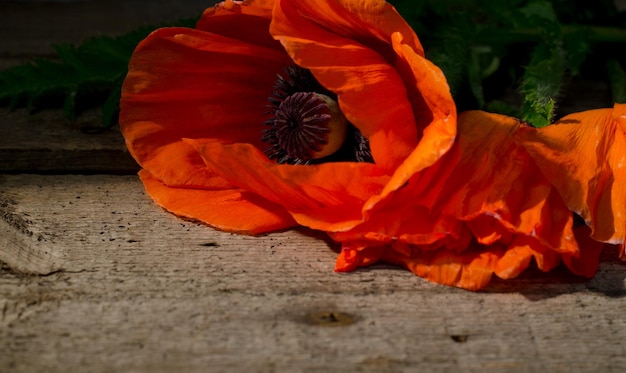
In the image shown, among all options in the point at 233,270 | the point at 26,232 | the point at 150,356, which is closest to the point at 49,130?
the point at 26,232

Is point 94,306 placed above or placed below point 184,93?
below

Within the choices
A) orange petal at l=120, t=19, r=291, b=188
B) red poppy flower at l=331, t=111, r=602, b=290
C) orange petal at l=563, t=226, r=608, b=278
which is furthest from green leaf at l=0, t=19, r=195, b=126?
orange petal at l=563, t=226, r=608, b=278

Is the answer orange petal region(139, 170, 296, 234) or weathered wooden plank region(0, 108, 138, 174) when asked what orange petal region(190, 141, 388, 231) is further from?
weathered wooden plank region(0, 108, 138, 174)

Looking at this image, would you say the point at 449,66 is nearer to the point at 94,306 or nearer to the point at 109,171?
the point at 109,171

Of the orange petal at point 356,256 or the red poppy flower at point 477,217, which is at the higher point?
the red poppy flower at point 477,217

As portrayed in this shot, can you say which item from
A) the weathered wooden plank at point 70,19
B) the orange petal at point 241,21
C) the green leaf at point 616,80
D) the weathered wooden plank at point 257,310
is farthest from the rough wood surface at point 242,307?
the weathered wooden plank at point 70,19

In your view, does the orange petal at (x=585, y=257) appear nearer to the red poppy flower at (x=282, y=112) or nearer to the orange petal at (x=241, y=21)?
the red poppy flower at (x=282, y=112)
